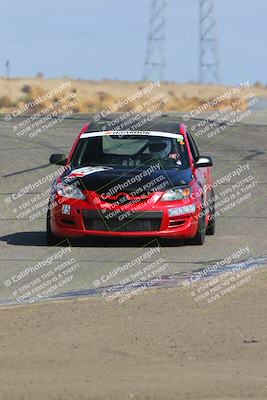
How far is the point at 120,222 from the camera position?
14094 mm

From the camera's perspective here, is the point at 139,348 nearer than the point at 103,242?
Yes

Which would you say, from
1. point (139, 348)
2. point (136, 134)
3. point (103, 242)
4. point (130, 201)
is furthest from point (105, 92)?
point (139, 348)

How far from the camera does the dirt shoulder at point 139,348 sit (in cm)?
705

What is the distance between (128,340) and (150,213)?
567 cm

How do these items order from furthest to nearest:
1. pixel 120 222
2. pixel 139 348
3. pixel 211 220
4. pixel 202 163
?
pixel 211 220, pixel 202 163, pixel 120 222, pixel 139 348

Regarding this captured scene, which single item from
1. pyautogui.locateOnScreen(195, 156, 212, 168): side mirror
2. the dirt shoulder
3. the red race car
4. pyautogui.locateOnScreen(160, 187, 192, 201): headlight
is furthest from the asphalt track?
the dirt shoulder

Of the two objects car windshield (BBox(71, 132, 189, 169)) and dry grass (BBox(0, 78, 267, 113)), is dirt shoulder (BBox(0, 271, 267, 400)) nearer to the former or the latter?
car windshield (BBox(71, 132, 189, 169))

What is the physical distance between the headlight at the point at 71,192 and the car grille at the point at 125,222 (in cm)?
26

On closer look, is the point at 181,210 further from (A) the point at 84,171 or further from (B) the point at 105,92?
(B) the point at 105,92

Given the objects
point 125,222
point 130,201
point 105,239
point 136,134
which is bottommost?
point 105,239

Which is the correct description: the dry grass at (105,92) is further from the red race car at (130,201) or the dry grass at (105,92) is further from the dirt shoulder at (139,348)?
the dirt shoulder at (139,348)

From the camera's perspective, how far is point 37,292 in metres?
11.1

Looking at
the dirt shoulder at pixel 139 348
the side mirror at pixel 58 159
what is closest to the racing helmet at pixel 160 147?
the side mirror at pixel 58 159

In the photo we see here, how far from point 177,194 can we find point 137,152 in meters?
1.28
